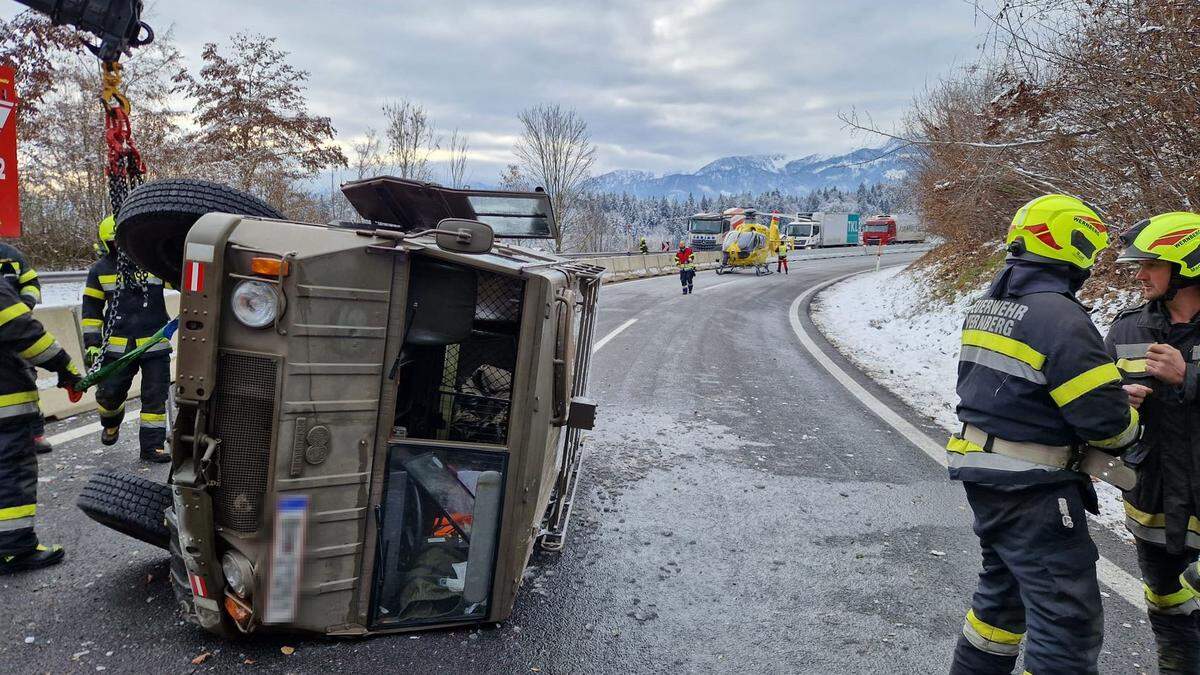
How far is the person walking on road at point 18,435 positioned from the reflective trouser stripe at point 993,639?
431 cm

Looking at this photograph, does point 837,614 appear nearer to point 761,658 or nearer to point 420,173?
point 761,658

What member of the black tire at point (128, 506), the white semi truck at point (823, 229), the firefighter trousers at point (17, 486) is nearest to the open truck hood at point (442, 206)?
the black tire at point (128, 506)

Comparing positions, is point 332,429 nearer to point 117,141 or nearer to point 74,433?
point 117,141

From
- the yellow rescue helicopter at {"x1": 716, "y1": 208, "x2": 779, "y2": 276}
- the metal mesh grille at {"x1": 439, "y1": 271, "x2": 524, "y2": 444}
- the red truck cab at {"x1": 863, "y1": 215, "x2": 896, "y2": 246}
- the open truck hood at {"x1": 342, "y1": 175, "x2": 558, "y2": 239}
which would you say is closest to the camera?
the metal mesh grille at {"x1": 439, "y1": 271, "x2": 524, "y2": 444}

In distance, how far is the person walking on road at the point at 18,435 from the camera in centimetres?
330

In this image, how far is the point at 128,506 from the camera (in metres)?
3.10

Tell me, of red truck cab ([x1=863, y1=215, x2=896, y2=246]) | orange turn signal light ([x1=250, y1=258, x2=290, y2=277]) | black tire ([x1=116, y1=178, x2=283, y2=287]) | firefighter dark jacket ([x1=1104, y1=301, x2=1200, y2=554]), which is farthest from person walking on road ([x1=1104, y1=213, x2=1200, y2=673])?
red truck cab ([x1=863, y1=215, x2=896, y2=246])

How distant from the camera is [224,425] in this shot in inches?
96.3

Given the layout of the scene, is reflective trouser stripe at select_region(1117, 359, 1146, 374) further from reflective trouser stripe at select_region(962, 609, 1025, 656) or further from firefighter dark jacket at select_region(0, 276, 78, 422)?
firefighter dark jacket at select_region(0, 276, 78, 422)

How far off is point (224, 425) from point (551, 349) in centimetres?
129

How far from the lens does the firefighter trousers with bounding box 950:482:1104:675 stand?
222 cm

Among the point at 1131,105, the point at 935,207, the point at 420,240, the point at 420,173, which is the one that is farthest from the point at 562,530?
the point at 420,173

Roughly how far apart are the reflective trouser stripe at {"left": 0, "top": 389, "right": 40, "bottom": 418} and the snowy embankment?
625cm

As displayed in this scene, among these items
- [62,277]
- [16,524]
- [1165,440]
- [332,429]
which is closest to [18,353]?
[16,524]
